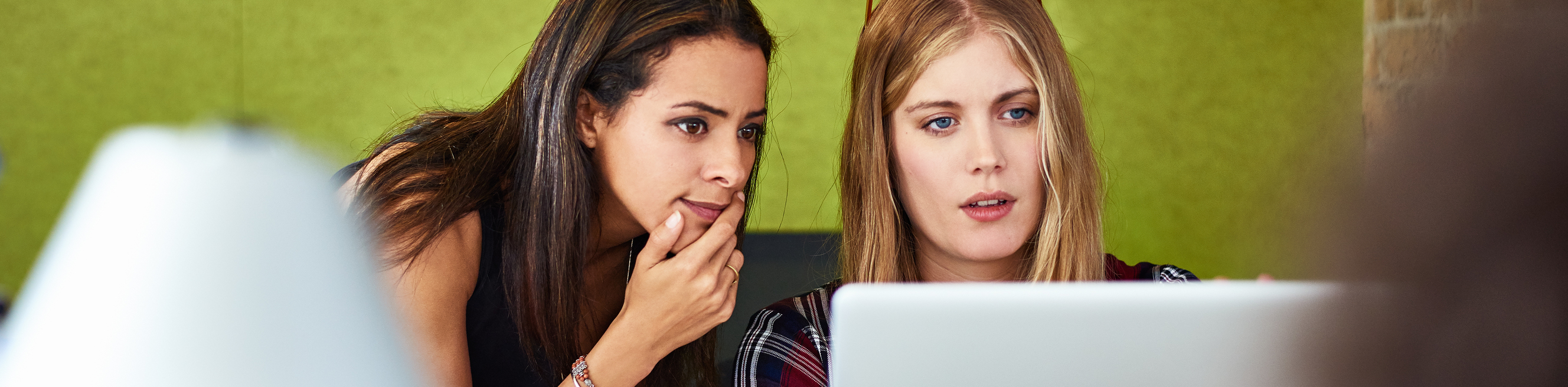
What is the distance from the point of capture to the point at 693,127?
1065 millimetres

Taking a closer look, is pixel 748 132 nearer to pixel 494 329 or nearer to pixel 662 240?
pixel 662 240

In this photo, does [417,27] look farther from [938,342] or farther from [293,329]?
[938,342]

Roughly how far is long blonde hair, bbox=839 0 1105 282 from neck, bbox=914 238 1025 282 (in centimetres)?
1

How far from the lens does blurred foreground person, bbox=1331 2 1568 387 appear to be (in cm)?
18

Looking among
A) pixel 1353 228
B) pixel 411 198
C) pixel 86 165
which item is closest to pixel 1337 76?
pixel 411 198

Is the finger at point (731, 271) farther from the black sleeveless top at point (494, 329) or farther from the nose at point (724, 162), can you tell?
the black sleeveless top at point (494, 329)

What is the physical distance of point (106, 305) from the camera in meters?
0.81

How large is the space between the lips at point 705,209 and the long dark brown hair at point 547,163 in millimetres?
98

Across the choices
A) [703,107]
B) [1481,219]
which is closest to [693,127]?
[703,107]

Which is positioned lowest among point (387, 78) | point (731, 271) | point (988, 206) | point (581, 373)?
point (581, 373)

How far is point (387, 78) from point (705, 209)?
48.2 inches

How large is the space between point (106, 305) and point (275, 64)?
4.69 ft

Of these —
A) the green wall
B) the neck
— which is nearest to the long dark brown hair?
the neck

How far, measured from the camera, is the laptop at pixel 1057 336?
0.44 metres
